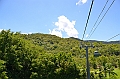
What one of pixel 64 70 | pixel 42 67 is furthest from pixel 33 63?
pixel 64 70

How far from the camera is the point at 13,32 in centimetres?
2984

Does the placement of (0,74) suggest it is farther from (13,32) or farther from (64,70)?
(64,70)

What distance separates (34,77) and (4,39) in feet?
21.4

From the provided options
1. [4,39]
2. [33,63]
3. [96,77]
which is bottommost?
[96,77]

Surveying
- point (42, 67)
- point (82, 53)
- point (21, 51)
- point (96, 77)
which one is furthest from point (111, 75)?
point (21, 51)

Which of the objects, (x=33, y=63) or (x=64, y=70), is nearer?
(x=33, y=63)

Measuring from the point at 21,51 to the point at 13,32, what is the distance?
11.3ft

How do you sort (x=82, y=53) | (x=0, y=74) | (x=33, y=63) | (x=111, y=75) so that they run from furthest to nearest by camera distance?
(x=82, y=53) → (x=111, y=75) → (x=33, y=63) → (x=0, y=74)

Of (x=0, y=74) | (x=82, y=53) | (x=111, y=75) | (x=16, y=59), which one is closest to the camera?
(x=0, y=74)

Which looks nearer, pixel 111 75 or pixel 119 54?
pixel 111 75

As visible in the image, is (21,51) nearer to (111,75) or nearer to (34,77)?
(34,77)

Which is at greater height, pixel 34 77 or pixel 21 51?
pixel 21 51

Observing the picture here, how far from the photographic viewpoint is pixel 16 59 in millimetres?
26891

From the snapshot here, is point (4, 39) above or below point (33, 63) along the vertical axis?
above
